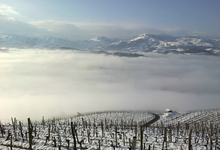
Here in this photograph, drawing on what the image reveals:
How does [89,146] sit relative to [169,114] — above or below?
above

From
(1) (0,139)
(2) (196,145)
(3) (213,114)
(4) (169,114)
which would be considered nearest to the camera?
(2) (196,145)

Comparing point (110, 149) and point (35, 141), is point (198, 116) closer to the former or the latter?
point (110, 149)

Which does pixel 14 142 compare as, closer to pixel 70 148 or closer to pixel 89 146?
pixel 70 148

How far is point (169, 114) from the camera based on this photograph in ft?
246

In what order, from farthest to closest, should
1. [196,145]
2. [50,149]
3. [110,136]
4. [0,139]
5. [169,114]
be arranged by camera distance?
[169,114], [110,136], [0,139], [196,145], [50,149]

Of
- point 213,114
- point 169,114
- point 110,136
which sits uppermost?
point 110,136

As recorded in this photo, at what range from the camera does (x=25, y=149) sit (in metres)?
23.8

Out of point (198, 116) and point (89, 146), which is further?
point (198, 116)

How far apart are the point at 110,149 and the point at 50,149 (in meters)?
8.05

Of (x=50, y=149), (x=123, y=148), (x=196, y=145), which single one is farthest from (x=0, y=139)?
(x=196, y=145)

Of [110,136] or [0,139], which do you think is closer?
[0,139]

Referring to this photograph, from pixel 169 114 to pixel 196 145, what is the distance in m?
50.6

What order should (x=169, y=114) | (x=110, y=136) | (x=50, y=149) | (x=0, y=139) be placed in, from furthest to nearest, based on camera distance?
(x=169, y=114), (x=110, y=136), (x=0, y=139), (x=50, y=149)

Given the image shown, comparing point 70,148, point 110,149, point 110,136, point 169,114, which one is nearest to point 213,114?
point 169,114
